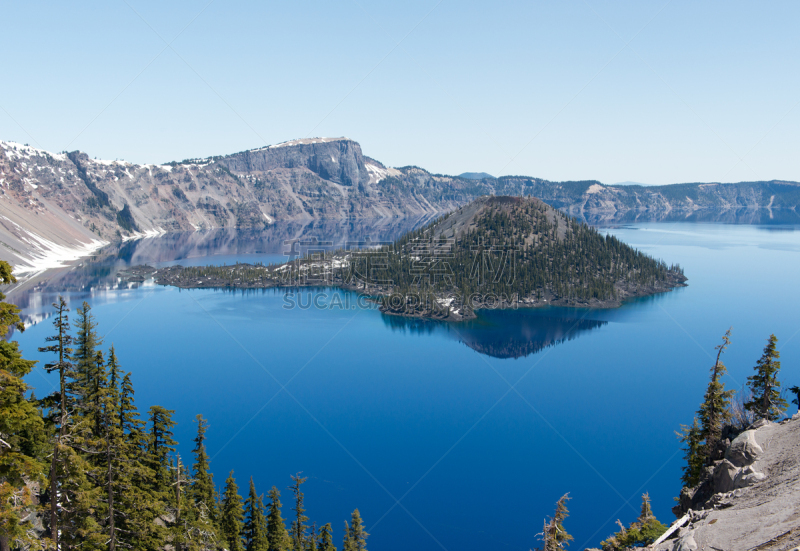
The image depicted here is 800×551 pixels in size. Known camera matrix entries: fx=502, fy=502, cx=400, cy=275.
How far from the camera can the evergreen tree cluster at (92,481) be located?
57.8ft

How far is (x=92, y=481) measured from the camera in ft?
75.8

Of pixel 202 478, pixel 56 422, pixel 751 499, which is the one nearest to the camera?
pixel 751 499

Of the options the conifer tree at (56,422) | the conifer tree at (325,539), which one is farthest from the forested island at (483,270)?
the conifer tree at (56,422)

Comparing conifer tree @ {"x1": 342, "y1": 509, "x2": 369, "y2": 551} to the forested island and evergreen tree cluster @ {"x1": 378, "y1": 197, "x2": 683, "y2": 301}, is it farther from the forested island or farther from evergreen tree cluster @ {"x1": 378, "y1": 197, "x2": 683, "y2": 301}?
evergreen tree cluster @ {"x1": 378, "y1": 197, "x2": 683, "y2": 301}

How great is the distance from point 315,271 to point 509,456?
124 meters

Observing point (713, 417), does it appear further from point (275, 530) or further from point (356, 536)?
point (275, 530)

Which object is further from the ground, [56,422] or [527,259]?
[56,422]

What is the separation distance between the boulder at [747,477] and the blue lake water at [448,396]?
23.0 m

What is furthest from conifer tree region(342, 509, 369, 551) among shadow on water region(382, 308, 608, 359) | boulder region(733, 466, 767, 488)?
shadow on water region(382, 308, 608, 359)

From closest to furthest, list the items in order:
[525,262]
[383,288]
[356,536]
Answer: [356,536], [383,288], [525,262]

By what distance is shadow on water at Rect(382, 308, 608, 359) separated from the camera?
100688mm

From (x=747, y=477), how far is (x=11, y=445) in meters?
31.1

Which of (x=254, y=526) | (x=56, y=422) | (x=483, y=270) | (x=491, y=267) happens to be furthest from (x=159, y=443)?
(x=491, y=267)

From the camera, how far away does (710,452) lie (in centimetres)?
3053
